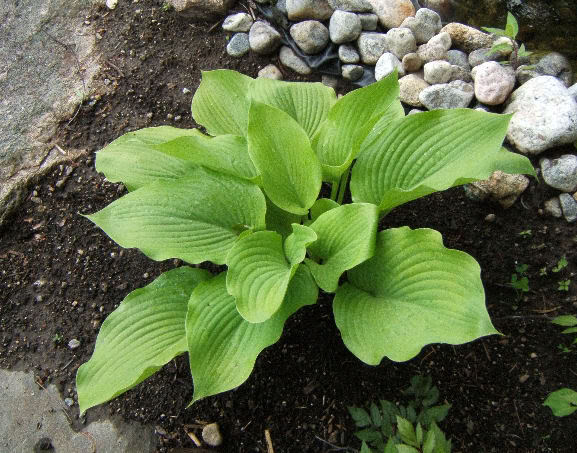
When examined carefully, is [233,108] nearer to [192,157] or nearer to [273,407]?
[192,157]

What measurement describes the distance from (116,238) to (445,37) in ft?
5.55

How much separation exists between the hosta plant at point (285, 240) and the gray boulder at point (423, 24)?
80 cm

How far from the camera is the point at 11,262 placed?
2.09 metres

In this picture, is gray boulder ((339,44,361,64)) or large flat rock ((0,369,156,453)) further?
gray boulder ((339,44,361,64))

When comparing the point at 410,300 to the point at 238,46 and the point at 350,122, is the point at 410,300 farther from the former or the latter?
the point at 238,46

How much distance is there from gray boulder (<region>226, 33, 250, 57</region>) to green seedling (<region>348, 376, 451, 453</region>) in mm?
1758

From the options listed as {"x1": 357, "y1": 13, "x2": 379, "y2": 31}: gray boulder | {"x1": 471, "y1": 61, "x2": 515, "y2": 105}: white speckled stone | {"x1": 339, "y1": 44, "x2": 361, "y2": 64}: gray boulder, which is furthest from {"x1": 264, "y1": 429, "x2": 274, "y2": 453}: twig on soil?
{"x1": 357, "y1": 13, "x2": 379, "y2": 31}: gray boulder

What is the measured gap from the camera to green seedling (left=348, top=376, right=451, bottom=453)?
4.05 ft

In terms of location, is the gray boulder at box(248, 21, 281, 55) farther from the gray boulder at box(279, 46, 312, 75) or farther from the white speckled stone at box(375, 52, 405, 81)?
the white speckled stone at box(375, 52, 405, 81)

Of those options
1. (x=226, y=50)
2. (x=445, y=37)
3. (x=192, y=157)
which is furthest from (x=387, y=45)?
(x=192, y=157)

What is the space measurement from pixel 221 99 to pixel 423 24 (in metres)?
1.08

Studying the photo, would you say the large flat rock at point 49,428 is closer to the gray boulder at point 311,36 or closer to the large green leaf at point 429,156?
the large green leaf at point 429,156

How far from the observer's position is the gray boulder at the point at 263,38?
2.45 m

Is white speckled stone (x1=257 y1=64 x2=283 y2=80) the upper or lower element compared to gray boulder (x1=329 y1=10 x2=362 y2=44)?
lower
